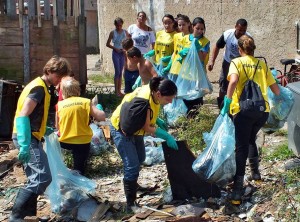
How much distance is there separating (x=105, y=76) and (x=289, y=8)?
5.98 m

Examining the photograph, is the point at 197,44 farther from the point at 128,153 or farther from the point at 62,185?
the point at 62,185

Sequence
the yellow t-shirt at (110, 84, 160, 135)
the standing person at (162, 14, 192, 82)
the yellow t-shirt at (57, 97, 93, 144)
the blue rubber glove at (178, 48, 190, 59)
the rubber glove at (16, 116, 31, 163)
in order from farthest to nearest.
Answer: the standing person at (162, 14, 192, 82) < the blue rubber glove at (178, 48, 190, 59) < the yellow t-shirt at (57, 97, 93, 144) < the yellow t-shirt at (110, 84, 160, 135) < the rubber glove at (16, 116, 31, 163)

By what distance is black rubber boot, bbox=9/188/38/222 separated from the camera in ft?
16.4

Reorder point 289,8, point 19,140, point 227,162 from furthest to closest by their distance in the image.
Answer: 1. point 289,8
2. point 227,162
3. point 19,140

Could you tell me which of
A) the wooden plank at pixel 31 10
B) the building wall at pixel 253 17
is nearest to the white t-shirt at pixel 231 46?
the building wall at pixel 253 17

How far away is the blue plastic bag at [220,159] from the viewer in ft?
16.8

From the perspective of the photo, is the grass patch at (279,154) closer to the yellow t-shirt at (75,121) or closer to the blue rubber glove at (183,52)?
the blue rubber glove at (183,52)

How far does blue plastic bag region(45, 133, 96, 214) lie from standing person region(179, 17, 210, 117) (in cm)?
259

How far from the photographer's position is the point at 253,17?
10.0m

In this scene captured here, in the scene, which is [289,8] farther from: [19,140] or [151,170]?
[19,140]

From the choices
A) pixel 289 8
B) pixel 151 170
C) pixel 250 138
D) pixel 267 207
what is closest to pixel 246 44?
pixel 250 138

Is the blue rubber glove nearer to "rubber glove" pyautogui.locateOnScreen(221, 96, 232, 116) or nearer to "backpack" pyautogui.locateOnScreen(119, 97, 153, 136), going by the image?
"rubber glove" pyautogui.locateOnScreen(221, 96, 232, 116)

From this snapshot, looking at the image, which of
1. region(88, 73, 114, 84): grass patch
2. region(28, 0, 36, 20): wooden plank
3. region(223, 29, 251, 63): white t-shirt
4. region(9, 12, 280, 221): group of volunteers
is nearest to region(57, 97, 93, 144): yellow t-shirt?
region(9, 12, 280, 221): group of volunteers

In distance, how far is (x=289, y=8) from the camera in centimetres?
941
